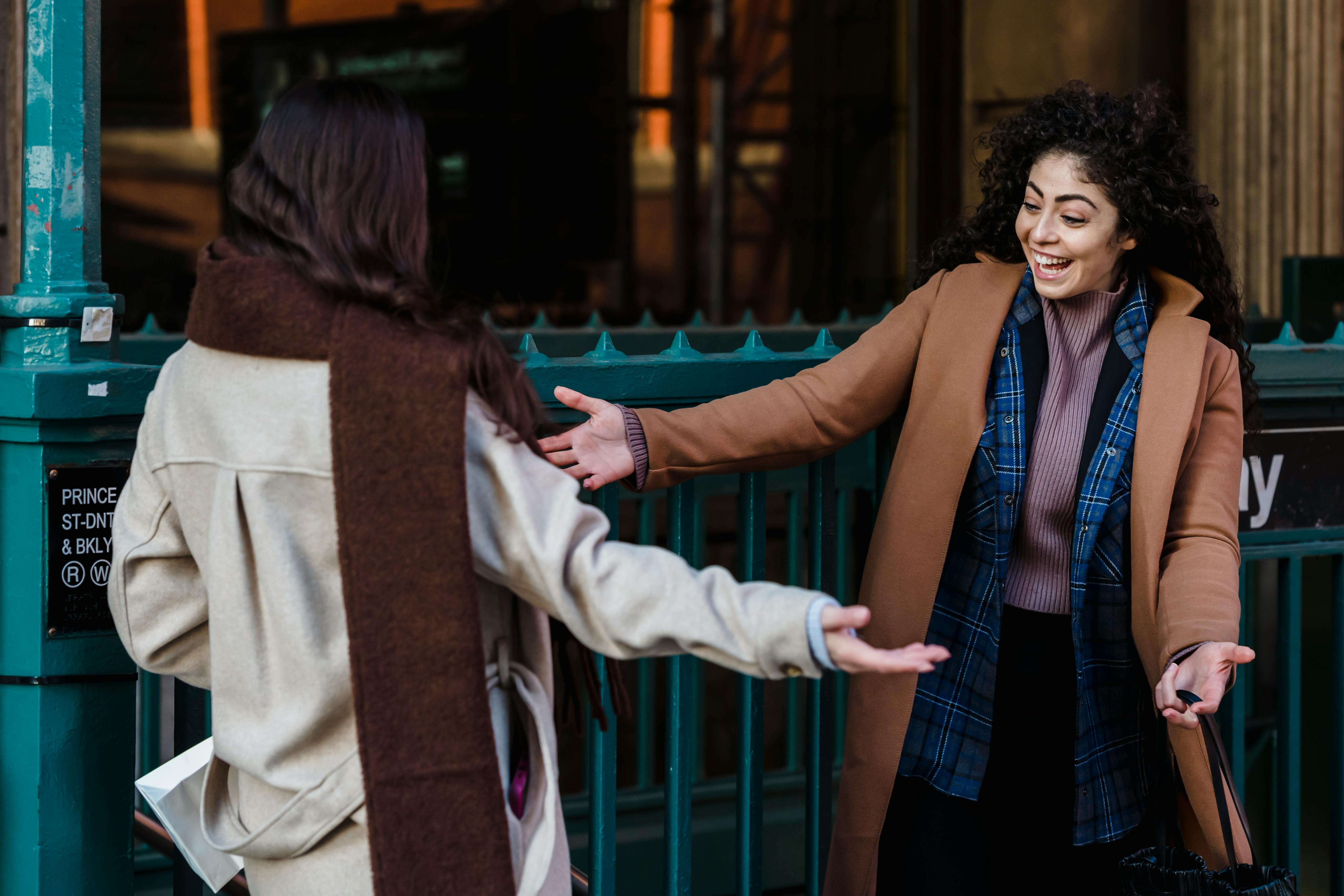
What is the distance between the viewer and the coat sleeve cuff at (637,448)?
2305 millimetres

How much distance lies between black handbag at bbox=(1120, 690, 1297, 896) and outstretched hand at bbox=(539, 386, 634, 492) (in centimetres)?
93

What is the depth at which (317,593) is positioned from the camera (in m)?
1.72

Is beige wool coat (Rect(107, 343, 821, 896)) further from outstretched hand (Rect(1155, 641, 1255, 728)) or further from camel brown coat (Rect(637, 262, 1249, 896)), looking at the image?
outstretched hand (Rect(1155, 641, 1255, 728))

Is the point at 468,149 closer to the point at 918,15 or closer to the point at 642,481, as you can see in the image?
the point at 918,15

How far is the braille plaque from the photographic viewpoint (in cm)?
211

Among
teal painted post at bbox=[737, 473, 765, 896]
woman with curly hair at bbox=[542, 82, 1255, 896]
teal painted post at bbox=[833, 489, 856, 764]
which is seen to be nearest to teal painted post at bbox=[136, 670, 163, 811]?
teal painted post at bbox=[833, 489, 856, 764]

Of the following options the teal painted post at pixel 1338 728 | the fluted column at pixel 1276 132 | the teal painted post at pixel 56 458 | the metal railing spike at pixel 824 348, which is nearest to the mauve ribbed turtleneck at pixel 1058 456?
the metal railing spike at pixel 824 348

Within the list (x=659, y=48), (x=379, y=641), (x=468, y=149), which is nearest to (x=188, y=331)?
(x=379, y=641)

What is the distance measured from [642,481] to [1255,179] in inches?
187

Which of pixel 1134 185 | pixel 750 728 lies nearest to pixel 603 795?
pixel 750 728

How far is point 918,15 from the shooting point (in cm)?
970

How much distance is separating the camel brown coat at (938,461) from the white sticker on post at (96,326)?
0.81m

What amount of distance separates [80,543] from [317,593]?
60 centimetres

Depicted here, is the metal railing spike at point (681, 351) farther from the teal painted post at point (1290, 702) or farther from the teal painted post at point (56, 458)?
the teal painted post at point (1290, 702)
